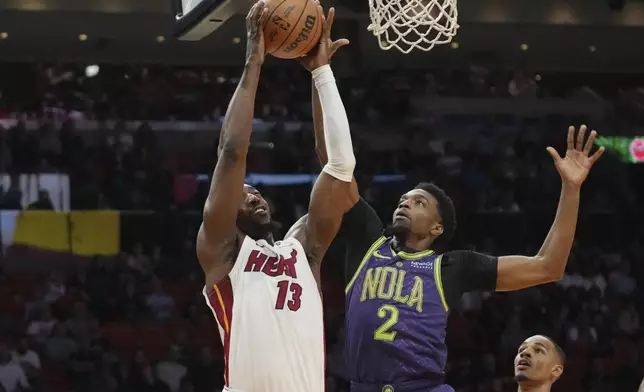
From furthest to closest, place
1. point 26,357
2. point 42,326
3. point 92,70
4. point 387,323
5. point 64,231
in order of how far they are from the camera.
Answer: point 92,70 → point 64,231 → point 42,326 → point 26,357 → point 387,323

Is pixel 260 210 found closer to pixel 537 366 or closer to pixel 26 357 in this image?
pixel 537 366

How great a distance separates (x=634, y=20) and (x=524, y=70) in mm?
1561

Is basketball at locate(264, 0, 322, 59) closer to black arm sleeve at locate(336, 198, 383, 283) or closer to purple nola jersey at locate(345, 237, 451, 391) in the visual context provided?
black arm sleeve at locate(336, 198, 383, 283)

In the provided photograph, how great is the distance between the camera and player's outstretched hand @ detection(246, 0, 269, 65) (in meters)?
3.45

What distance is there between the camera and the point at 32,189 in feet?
37.3

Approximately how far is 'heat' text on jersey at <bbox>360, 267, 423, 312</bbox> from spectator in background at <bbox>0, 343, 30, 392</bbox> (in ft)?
21.2

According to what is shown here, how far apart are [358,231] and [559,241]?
87 centimetres

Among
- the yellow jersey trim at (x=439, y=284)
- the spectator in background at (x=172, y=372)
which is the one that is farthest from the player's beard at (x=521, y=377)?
the spectator in background at (x=172, y=372)

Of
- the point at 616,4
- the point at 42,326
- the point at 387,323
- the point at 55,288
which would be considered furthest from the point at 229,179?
the point at 616,4

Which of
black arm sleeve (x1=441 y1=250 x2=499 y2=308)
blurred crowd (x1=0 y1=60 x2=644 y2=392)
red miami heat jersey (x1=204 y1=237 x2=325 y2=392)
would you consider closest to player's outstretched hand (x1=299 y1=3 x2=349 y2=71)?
red miami heat jersey (x1=204 y1=237 x2=325 y2=392)

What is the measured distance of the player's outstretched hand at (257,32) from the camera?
3.45m

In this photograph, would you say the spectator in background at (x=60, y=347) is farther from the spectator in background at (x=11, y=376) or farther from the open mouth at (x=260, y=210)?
the open mouth at (x=260, y=210)

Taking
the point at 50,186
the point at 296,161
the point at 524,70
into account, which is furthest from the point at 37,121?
the point at 524,70

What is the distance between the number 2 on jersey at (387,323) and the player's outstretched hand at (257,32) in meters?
1.33
